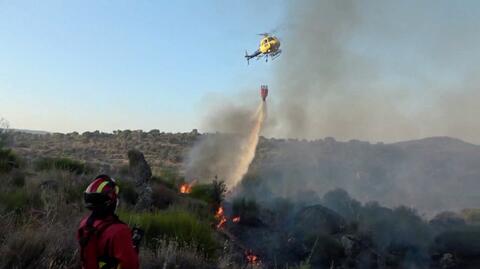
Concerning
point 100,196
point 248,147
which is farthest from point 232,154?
point 100,196

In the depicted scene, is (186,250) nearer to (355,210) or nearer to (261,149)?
(355,210)

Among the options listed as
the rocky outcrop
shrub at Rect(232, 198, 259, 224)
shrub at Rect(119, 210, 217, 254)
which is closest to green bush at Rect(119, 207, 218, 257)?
shrub at Rect(119, 210, 217, 254)

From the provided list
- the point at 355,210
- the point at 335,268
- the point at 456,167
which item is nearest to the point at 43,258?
the point at 335,268

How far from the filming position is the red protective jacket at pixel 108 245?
4602 millimetres

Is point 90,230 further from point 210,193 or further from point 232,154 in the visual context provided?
point 232,154

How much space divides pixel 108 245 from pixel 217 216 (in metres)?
16.9

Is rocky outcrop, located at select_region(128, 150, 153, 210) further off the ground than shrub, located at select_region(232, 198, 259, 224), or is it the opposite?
rocky outcrop, located at select_region(128, 150, 153, 210)

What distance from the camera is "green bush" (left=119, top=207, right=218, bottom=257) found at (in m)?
10.5

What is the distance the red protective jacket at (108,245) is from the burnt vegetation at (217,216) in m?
1.83

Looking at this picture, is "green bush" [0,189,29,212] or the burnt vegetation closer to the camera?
the burnt vegetation

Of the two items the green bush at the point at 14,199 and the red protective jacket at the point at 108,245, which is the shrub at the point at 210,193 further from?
the red protective jacket at the point at 108,245

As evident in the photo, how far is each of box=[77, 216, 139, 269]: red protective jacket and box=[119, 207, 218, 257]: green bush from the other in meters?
5.33

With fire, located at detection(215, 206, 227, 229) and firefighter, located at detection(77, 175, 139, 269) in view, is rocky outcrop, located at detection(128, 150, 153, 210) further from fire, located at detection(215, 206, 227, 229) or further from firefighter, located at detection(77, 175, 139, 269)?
firefighter, located at detection(77, 175, 139, 269)

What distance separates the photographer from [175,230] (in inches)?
434
